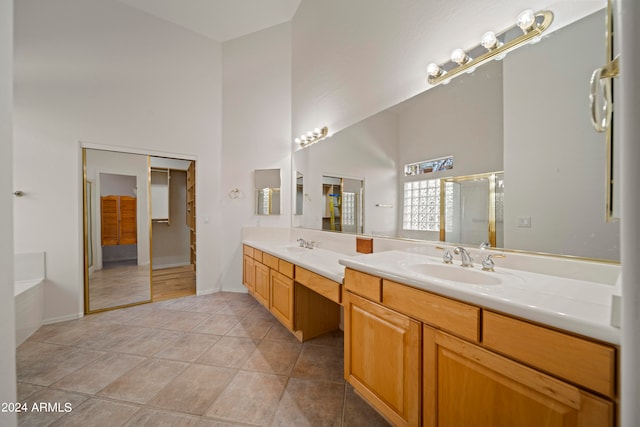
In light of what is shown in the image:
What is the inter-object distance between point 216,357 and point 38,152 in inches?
107

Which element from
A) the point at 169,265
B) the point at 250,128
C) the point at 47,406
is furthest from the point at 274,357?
the point at 169,265

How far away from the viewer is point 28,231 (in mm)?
2334

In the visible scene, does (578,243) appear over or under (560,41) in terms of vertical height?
under

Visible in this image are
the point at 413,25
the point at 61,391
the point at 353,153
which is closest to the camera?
the point at 61,391

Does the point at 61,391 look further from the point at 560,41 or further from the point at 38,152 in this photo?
the point at 560,41

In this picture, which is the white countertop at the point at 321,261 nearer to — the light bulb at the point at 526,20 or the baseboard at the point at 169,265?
the light bulb at the point at 526,20

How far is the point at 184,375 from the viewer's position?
166 centimetres

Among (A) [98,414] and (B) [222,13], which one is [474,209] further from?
(B) [222,13]

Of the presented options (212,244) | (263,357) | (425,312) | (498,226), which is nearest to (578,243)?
(498,226)

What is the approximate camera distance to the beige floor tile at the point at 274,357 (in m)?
1.73

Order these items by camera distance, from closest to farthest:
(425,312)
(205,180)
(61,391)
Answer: (425,312)
(61,391)
(205,180)

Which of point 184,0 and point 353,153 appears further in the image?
point 184,0

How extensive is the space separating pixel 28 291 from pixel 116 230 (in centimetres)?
95

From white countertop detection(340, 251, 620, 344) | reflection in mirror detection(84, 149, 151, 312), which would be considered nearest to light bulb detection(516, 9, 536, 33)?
white countertop detection(340, 251, 620, 344)
